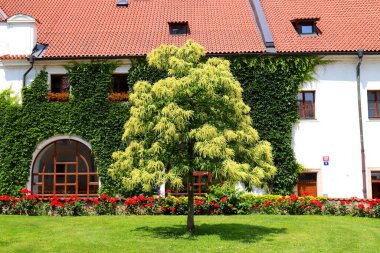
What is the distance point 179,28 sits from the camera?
25.6m

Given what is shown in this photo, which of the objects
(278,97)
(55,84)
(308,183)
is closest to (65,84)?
(55,84)

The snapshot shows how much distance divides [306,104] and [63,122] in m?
12.2

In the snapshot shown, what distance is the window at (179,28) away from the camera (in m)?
25.4

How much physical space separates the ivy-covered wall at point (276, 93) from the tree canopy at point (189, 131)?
26.2 feet

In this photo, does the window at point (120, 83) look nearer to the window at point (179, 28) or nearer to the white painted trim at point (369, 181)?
the window at point (179, 28)

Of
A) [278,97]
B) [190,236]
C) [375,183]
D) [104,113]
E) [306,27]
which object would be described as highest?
[306,27]

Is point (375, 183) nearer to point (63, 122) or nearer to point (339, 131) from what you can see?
point (339, 131)

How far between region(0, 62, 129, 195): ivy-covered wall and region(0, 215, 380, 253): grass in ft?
15.3

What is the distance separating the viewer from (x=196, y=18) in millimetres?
26688

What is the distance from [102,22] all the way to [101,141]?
779 centimetres

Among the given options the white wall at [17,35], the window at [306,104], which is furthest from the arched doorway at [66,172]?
the window at [306,104]

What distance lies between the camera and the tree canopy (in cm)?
1285

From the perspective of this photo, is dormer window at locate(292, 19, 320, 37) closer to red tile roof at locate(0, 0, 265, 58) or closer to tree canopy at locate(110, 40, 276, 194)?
red tile roof at locate(0, 0, 265, 58)

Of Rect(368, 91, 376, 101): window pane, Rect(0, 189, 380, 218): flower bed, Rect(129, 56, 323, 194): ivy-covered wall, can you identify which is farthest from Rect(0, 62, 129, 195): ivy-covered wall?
Rect(368, 91, 376, 101): window pane
